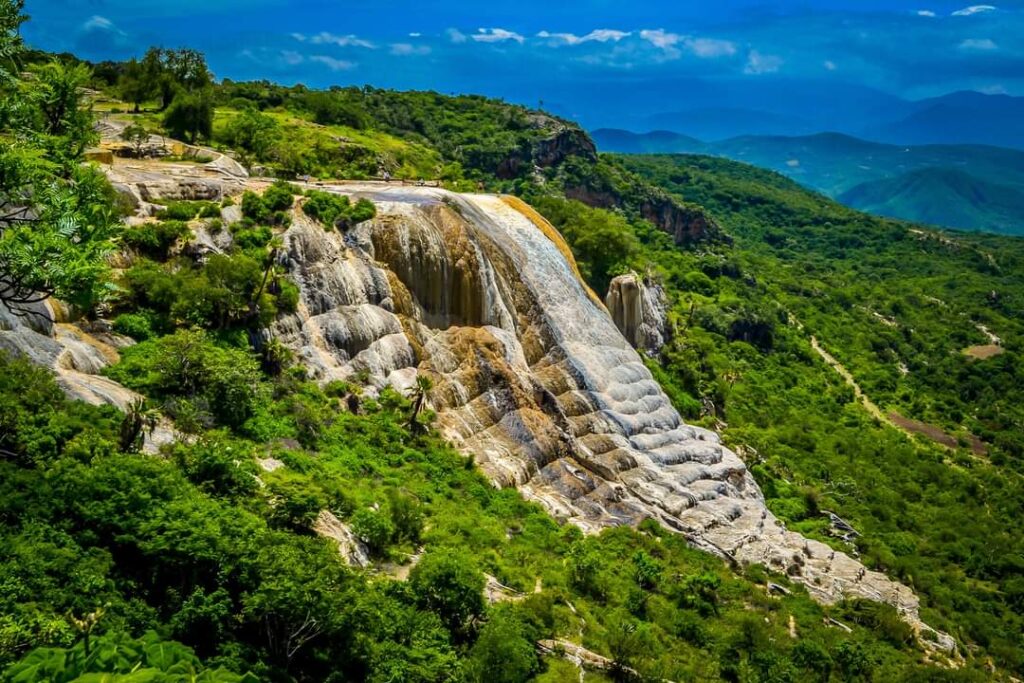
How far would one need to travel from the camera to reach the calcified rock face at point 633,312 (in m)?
64.1

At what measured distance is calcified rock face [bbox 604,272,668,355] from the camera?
64125mm

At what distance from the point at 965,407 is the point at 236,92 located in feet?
339

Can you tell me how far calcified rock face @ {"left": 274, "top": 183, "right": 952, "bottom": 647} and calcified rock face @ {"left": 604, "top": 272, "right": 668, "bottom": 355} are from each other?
14671 mm

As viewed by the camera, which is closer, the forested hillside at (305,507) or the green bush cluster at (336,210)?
the forested hillside at (305,507)

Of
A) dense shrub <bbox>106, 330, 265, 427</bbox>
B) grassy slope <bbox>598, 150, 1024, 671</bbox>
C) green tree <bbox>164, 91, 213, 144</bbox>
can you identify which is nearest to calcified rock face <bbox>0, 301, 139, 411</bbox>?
dense shrub <bbox>106, 330, 265, 427</bbox>

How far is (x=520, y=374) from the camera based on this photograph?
42312 mm

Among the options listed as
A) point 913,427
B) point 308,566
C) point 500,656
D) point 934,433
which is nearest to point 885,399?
point 913,427

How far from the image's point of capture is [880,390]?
9469cm

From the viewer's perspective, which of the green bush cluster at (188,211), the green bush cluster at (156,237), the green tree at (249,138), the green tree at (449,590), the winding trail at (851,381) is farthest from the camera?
the winding trail at (851,381)

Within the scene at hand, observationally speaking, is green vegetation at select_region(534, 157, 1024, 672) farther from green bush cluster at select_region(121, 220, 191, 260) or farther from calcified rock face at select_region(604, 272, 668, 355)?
green bush cluster at select_region(121, 220, 191, 260)

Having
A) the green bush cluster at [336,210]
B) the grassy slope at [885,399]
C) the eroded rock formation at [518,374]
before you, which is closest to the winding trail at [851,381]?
the grassy slope at [885,399]

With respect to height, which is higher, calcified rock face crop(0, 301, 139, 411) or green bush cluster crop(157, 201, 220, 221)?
green bush cluster crop(157, 201, 220, 221)

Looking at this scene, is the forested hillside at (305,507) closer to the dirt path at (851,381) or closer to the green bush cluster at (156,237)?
the green bush cluster at (156,237)

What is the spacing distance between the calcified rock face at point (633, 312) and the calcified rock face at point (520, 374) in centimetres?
1467
